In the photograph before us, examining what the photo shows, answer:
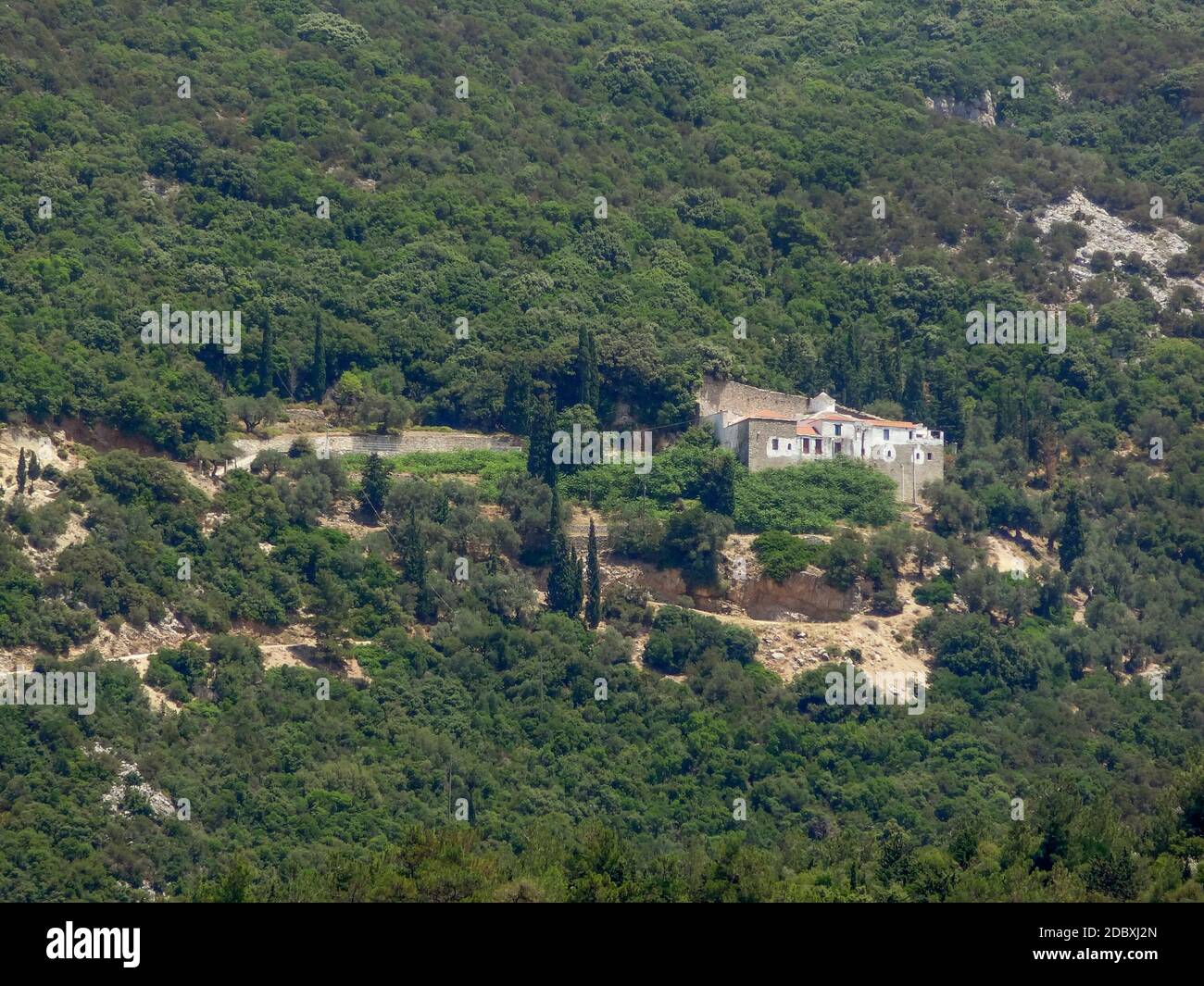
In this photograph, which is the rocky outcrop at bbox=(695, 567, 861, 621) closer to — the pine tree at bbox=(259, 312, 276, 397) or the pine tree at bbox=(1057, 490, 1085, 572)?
the pine tree at bbox=(1057, 490, 1085, 572)

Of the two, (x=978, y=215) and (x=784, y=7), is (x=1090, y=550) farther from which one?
(x=784, y=7)

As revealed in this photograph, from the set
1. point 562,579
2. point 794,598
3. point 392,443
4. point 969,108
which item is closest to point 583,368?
point 392,443

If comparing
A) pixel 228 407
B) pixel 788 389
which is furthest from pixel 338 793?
pixel 788 389

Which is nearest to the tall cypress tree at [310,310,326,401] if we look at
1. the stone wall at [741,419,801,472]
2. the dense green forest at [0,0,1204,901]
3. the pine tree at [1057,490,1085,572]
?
the dense green forest at [0,0,1204,901]

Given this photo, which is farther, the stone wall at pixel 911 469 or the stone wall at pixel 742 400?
the stone wall at pixel 742 400

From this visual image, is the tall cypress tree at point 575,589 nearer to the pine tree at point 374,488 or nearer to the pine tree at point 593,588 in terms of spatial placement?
the pine tree at point 593,588

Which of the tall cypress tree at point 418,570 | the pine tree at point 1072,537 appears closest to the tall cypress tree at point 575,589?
the tall cypress tree at point 418,570
